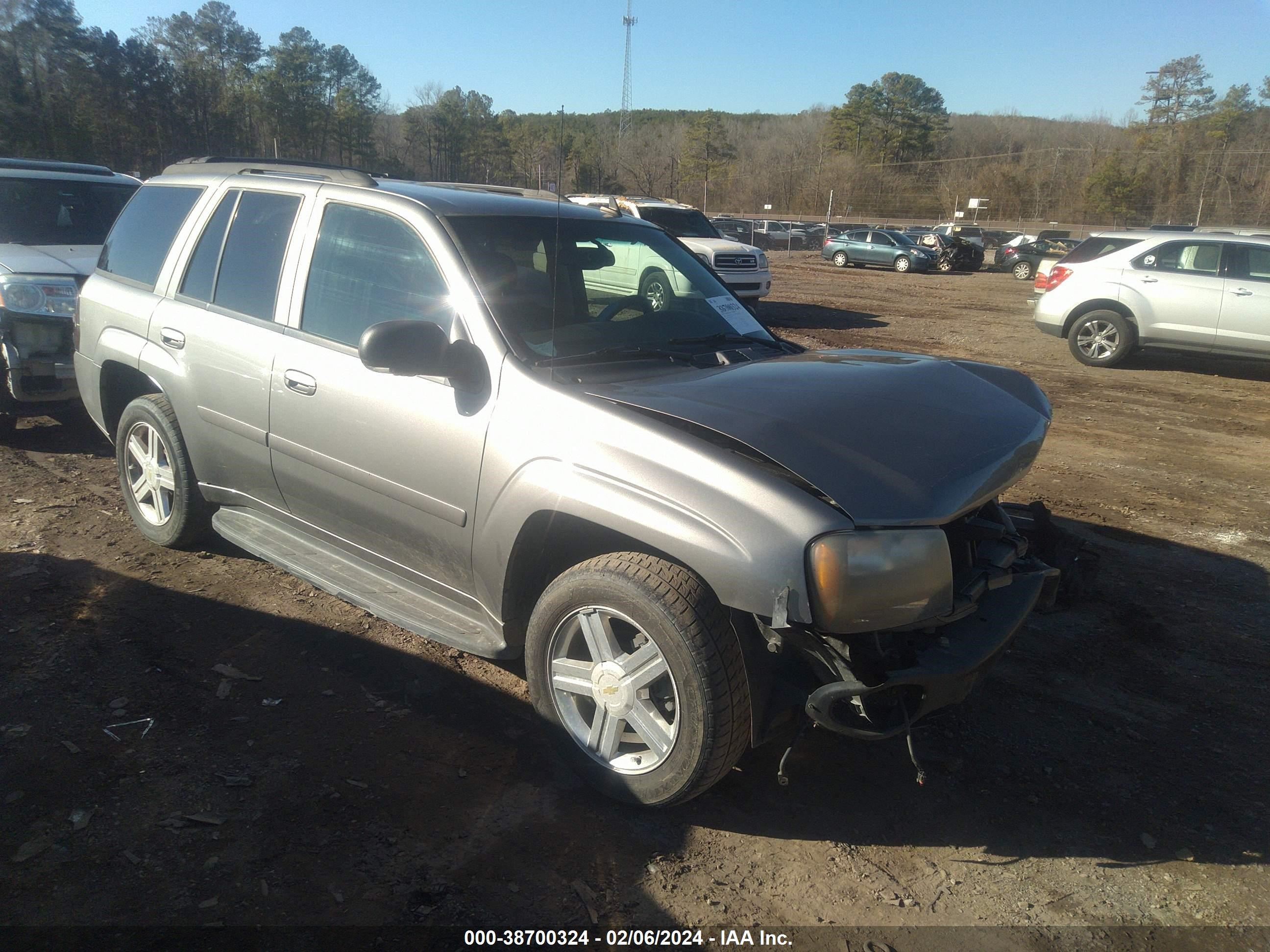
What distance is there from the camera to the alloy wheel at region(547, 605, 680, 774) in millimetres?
2689

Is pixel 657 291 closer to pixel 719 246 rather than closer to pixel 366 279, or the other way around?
pixel 366 279

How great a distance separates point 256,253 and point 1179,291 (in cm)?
1159

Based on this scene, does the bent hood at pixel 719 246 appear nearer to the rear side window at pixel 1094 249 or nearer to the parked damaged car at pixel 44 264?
the rear side window at pixel 1094 249

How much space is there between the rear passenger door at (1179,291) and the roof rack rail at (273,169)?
1105 cm

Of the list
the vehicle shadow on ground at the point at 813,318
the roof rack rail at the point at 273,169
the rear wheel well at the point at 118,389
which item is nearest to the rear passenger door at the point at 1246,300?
the vehicle shadow on ground at the point at 813,318

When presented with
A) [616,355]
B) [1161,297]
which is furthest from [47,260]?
[1161,297]

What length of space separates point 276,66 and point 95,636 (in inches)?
1690

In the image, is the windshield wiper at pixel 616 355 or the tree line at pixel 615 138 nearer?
the windshield wiper at pixel 616 355

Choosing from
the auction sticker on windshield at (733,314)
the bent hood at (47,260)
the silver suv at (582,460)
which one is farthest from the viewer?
the bent hood at (47,260)

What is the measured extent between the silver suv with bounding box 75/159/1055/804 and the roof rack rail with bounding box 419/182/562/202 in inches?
2.2

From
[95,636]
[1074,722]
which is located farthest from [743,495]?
[95,636]

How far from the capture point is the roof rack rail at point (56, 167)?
779 cm

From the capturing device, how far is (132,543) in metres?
4.91

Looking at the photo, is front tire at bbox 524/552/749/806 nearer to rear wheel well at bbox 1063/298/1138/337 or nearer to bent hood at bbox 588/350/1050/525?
bent hood at bbox 588/350/1050/525
